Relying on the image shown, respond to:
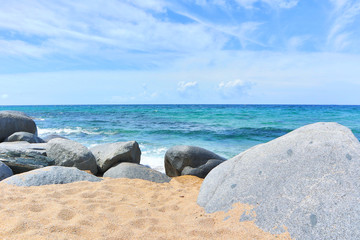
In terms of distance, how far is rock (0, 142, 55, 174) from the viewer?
5398 millimetres

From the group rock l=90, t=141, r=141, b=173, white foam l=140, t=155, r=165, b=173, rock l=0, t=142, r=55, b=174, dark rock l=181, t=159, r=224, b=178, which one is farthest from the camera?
white foam l=140, t=155, r=165, b=173

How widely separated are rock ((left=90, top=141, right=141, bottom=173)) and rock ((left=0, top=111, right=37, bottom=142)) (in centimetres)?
405

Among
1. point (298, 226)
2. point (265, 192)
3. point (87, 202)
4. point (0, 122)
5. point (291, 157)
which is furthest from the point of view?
point (0, 122)

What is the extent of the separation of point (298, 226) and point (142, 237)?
1514 millimetres

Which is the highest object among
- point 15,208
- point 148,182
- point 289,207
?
point 289,207

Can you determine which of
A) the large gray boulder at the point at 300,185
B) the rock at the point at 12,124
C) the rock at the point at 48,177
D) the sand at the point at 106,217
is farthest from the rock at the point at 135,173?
the rock at the point at 12,124

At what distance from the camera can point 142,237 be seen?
2.67m

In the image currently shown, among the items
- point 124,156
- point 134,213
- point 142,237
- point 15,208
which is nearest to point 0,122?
point 124,156

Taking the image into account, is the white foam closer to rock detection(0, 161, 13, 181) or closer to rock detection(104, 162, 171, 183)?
rock detection(104, 162, 171, 183)

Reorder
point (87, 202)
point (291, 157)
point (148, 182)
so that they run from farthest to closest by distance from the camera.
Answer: point (148, 182)
point (87, 202)
point (291, 157)

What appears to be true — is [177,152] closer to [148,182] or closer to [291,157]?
[148,182]

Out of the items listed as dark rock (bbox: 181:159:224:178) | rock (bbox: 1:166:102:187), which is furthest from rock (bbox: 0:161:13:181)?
dark rock (bbox: 181:159:224:178)

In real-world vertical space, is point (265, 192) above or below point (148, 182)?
above

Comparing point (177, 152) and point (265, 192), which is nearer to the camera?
point (265, 192)
